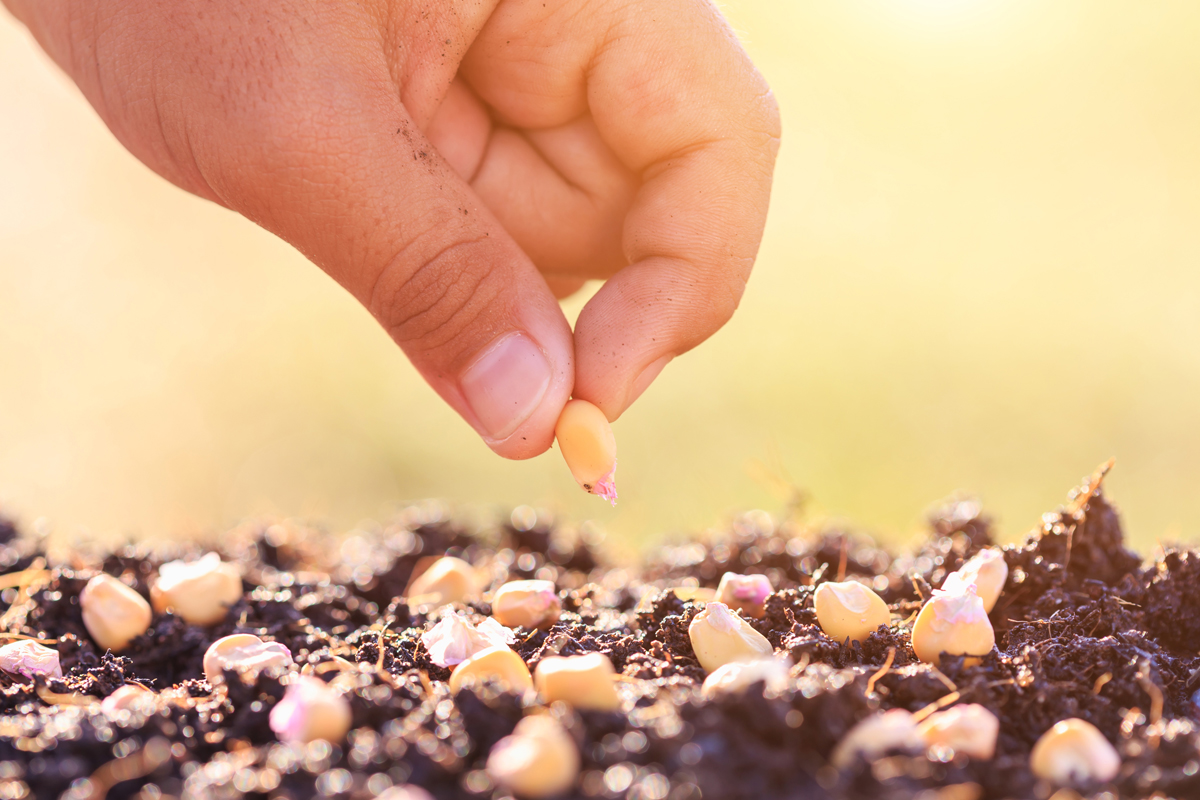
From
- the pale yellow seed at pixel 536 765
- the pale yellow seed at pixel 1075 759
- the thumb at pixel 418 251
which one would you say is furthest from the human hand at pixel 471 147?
the pale yellow seed at pixel 1075 759

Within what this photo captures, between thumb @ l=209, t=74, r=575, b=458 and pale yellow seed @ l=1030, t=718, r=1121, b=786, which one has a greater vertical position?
thumb @ l=209, t=74, r=575, b=458

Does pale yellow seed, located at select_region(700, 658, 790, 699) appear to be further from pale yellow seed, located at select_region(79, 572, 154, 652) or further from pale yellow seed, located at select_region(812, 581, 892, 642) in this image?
pale yellow seed, located at select_region(79, 572, 154, 652)

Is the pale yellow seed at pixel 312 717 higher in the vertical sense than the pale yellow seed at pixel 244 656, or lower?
higher

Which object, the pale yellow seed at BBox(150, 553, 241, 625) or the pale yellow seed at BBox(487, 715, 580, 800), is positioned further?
the pale yellow seed at BBox(150, 553, 241, 625)

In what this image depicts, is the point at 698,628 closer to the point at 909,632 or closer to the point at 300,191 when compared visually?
the point at 909,632

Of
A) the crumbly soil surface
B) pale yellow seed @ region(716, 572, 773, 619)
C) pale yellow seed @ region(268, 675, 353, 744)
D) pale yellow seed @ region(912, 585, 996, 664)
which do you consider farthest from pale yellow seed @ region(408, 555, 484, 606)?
pale yellow seed @ region(912, 585, 996, 664)

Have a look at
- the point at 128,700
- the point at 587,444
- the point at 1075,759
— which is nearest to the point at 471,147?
the point at 587,444

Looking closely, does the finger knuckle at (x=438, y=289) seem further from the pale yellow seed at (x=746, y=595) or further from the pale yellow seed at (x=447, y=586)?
the pale yellow seed at (x=746, y=595)
